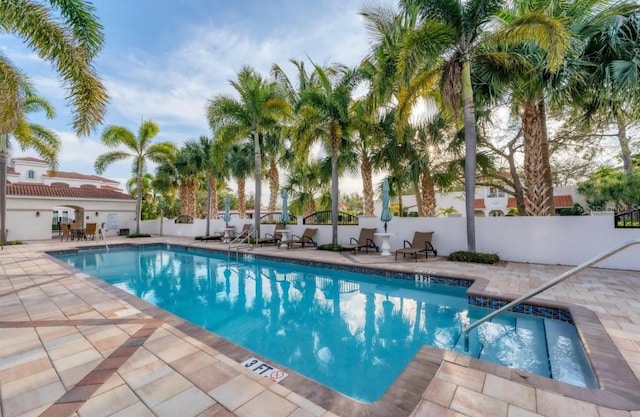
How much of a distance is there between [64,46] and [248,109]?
26.6 ft

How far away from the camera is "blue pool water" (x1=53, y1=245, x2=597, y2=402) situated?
3617 millimetres

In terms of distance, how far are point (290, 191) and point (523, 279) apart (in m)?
14.1

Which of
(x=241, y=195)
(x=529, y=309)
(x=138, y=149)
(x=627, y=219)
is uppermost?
(x=138, y=149)

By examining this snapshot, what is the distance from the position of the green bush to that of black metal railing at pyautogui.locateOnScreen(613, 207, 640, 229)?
2.92 meters

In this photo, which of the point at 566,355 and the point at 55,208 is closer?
the point at 566,355

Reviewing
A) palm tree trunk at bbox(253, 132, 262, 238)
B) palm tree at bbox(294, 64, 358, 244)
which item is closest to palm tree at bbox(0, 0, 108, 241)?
palm tree at bbox(294, 64, 358, 244)

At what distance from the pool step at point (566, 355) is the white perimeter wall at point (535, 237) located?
466cm

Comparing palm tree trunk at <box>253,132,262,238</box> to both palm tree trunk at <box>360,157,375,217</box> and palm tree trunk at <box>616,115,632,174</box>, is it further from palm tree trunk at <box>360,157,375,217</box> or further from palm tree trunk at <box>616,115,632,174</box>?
palm tree trunk at <box>616,115,632,174</box>

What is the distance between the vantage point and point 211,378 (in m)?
2.75

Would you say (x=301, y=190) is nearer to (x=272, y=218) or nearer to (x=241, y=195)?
(x=272, y=218)

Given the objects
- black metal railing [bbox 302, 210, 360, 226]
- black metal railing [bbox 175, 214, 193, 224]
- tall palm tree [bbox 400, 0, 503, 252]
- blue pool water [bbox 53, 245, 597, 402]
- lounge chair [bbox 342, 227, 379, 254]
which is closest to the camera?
blue pool water [bbox 53, 245, 597, 402]

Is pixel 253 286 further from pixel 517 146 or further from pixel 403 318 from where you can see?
pixel 517 146

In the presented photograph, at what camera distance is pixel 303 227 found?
1463cm

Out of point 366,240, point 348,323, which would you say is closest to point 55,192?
point 366,240
